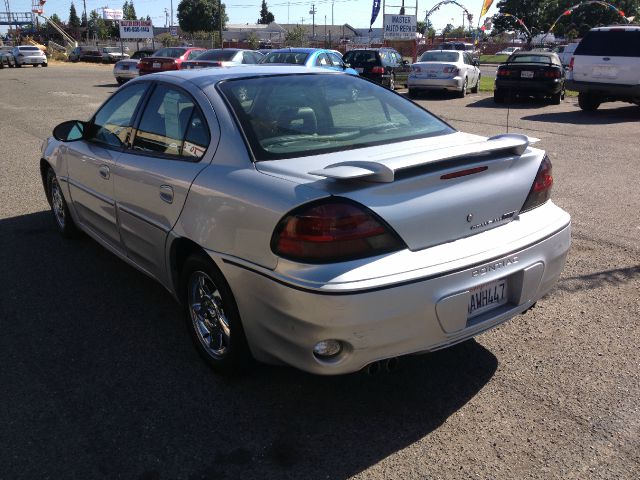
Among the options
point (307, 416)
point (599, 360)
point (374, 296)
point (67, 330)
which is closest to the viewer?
point (374, 296)

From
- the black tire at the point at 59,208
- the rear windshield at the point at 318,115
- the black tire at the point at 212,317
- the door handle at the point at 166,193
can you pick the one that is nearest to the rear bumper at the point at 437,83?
the black tire at the point at 59,208

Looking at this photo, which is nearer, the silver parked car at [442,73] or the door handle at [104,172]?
the door handle at [104,172]

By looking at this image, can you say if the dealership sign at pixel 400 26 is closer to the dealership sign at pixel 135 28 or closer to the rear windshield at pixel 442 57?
the rear windshield at pixel 442 57

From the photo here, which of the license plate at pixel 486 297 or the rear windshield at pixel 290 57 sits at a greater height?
the rear windshield at pixel 290 57

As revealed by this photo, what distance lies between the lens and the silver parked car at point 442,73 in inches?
727

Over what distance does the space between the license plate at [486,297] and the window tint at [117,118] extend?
2545 millimetres

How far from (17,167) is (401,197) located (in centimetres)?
795

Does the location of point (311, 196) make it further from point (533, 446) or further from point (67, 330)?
point (67, 330)

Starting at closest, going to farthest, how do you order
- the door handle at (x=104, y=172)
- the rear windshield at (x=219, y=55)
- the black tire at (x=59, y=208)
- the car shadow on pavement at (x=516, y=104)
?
the door handle at (x=104, y=172) < the black tire at (x=59, y=208) < the car shadow on pavement at (x=516, y=104) < the rear windshield at (x=219, y=55)

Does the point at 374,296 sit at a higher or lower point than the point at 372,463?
higher

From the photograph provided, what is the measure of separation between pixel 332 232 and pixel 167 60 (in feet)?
69.0

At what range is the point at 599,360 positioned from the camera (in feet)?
11.5

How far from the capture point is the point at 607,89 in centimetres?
1389

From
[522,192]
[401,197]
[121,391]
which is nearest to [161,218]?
[121,391]
